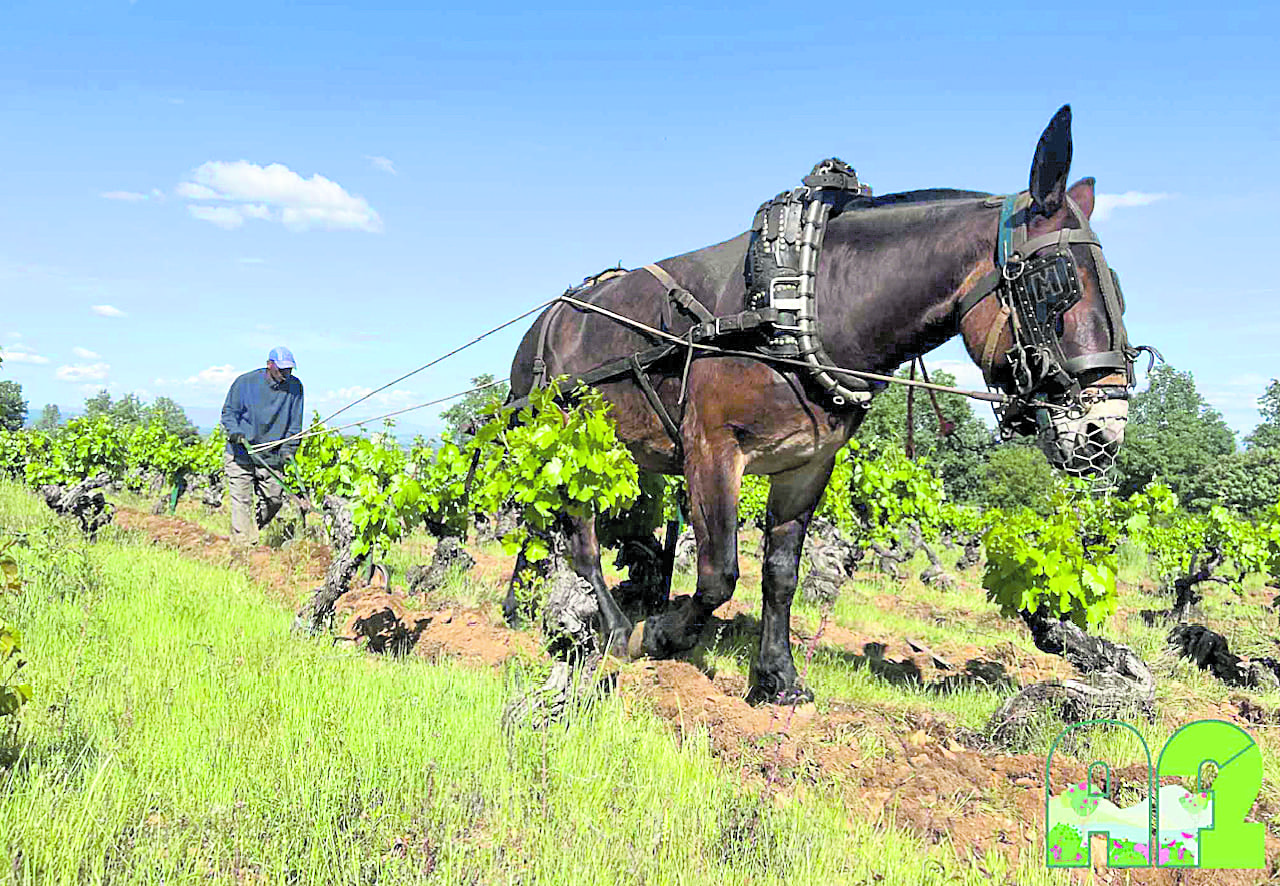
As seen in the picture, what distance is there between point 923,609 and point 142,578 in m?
8.89

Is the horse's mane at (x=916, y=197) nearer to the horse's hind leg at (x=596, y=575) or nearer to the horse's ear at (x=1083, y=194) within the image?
the horse's ear at (x=1083, y=194)

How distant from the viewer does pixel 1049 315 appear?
3.51 m

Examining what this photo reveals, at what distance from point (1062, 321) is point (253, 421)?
8.88m

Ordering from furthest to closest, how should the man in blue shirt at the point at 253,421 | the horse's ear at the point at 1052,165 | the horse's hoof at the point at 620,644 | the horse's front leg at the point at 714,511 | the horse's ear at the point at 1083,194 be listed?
the man in blue shirt at the point at 253,421 < the horse's hoof at the point at 620,644 < the horse's front leg at the point at 714,511 < the horse's ear at the point at 1083,194 < the horse's ear at the point at 1052,165

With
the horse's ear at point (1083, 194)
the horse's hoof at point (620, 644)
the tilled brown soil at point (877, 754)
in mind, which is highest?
the horse's ear at point (1083, 194)

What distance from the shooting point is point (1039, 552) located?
18.2ft

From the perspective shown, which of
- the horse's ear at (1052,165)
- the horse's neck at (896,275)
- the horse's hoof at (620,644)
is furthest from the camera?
the horse's hoof at (620,644)

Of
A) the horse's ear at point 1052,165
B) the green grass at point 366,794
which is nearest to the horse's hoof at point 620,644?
the green grass at point 366,794

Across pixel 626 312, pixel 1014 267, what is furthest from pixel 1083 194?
pixel 626 312

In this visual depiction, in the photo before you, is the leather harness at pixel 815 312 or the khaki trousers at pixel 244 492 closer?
the leather harness at pixel 815 312

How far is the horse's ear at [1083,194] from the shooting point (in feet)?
12.2

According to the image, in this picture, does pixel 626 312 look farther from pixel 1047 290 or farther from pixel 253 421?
pixel 253 421

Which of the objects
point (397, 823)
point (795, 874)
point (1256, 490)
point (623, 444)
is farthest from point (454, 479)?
point (1256, 490)

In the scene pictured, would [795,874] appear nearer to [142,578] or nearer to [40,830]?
[40,830]
